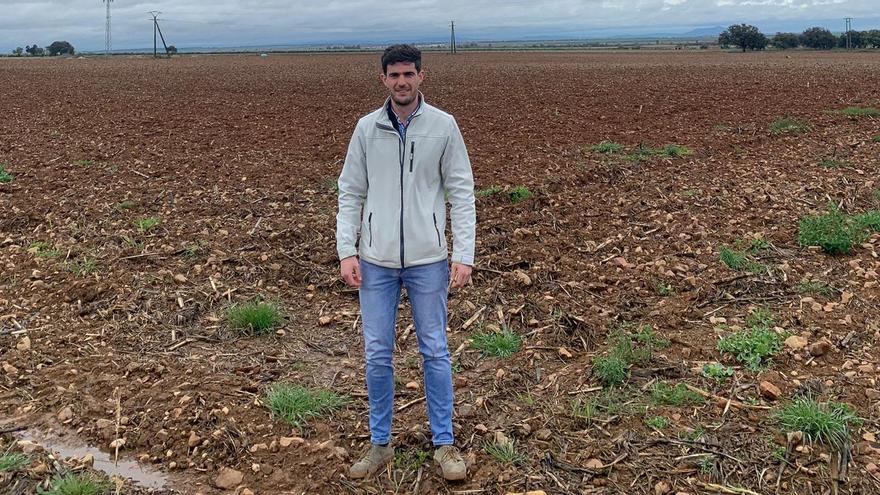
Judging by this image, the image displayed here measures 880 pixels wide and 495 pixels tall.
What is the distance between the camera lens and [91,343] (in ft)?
17.6

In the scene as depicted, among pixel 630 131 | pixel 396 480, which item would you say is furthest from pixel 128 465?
pixel 630 131

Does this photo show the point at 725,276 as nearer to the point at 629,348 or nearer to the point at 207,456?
the point at 629,348

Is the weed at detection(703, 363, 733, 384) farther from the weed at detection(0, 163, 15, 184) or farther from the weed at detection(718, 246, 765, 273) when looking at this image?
the weed at detection(0, 163, 15, 184)

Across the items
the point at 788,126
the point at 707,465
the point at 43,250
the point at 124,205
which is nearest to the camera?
the point at 707,465

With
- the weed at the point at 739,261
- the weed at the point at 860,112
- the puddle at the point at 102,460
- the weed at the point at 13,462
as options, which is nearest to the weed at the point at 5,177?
the puddle at the point at 102,460

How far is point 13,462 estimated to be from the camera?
382cm

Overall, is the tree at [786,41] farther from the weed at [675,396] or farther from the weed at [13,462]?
the weed at [13,462]

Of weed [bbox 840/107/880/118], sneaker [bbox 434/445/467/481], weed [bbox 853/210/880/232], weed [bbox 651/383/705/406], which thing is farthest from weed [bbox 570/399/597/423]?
weed [bbox 840/107/880/118]

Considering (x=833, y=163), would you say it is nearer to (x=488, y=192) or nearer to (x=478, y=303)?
(x=488, y=192)

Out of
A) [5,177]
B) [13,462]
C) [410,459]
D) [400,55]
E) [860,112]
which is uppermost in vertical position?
[860,112]

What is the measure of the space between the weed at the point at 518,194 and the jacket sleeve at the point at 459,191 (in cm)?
517

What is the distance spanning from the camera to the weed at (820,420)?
12.3 ft

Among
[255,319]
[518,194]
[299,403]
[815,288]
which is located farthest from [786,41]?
[299,403]

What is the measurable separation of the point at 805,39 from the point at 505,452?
99569 mm
